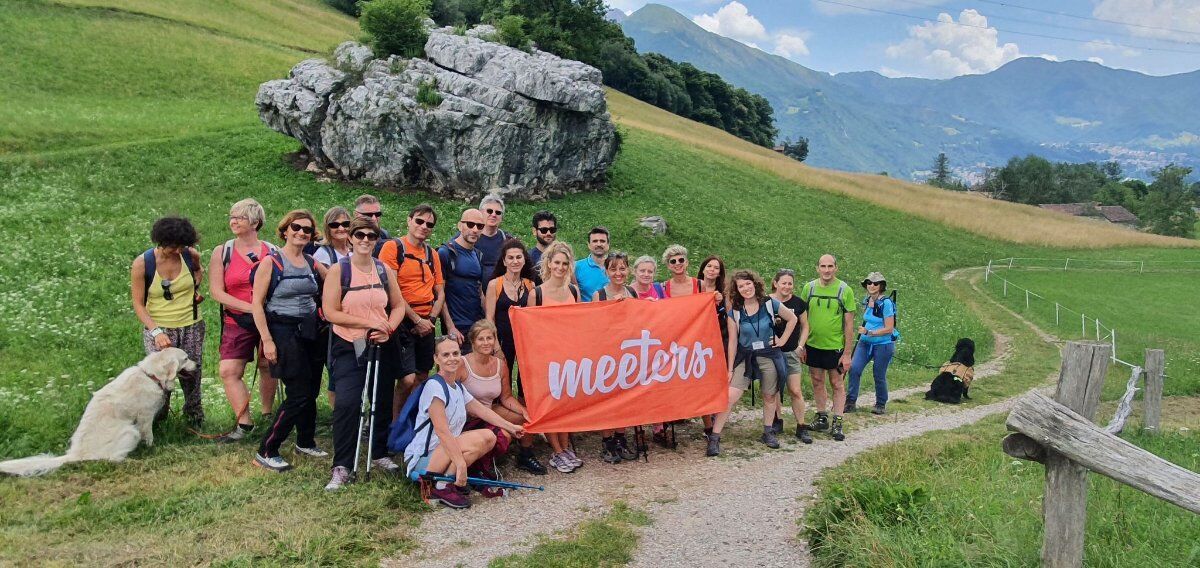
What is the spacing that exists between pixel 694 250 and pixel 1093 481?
18763 mm

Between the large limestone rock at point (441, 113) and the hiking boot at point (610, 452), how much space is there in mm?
16096

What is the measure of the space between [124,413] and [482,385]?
12.7 feet

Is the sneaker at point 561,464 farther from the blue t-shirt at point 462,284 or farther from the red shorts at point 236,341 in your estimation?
the red shorts at point 236,341

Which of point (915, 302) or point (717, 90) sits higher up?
point (717, 90)

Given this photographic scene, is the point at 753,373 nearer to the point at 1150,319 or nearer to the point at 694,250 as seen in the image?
the point at 694,250

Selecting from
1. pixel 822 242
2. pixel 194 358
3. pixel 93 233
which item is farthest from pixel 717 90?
pixel 194 358

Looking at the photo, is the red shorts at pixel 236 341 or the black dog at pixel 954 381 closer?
the red shorts at pixel 236 341

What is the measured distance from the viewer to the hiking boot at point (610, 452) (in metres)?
8.34

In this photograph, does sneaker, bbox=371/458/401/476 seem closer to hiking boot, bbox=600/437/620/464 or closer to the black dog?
hiking boot, bbox=600/437/620/464

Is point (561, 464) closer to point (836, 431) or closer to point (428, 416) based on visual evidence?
point (428, 416)

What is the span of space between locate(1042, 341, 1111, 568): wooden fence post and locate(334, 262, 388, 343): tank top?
5962mm

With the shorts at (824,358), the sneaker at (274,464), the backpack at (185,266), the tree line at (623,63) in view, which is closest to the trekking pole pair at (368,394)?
the sneaker at (274,464)

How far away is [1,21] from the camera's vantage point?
3312 centimetres

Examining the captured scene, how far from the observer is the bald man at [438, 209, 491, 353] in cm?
829
